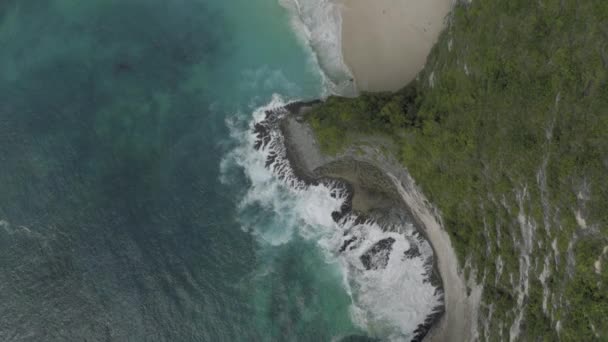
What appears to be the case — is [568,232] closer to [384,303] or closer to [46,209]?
[384,303]

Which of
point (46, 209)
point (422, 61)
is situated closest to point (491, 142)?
point (422, 61)

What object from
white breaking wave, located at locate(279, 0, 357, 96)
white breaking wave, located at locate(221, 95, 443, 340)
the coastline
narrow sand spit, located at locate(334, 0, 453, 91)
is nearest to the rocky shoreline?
the coastline

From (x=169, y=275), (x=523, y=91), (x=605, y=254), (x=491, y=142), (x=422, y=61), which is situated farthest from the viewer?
(x=422, y=61)

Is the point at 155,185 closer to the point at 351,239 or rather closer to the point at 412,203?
the point at 351,239

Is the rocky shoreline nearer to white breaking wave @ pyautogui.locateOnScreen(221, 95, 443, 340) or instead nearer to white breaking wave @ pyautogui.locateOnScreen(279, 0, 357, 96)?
white breaking wave @ pyautogui.locateOnScreen(221, 95, 443, 340)

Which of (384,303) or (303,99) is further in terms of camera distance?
(303,99)

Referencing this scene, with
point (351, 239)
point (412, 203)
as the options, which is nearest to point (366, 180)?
point (412, 203)
